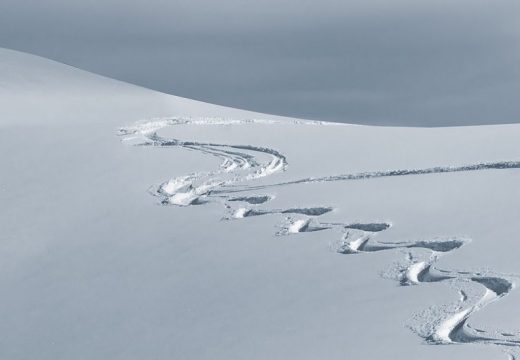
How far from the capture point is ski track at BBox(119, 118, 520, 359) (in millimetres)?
11047

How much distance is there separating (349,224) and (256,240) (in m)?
1.31

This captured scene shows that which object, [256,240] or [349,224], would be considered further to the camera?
[349,224]

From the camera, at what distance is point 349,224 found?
15.5 m

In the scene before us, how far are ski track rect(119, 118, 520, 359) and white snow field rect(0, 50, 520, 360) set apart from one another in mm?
33

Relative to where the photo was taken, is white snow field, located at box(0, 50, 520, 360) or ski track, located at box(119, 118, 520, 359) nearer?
ski track, located at box(119, 118, 520, 359)

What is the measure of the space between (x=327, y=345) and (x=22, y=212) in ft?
27.3

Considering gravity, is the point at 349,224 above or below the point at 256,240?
above

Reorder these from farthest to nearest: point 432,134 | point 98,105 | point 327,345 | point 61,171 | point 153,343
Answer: point 98,105 → point 432,134 → point 61,171 → point 153,343 → point 327,345

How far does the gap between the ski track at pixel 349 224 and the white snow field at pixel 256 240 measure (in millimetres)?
33

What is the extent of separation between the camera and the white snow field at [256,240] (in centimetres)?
1167

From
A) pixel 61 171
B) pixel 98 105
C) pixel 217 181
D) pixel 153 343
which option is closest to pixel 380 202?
pixel 217 181

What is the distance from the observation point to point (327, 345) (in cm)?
1108

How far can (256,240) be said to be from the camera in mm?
15258

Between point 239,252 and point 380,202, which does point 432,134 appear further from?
point 239,252
